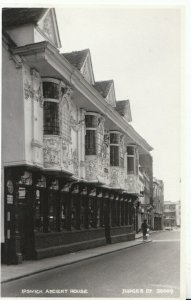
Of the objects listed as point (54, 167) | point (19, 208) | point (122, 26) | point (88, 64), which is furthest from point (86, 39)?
point (88, 64)

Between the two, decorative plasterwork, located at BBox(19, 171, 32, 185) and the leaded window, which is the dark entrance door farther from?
the leaded window

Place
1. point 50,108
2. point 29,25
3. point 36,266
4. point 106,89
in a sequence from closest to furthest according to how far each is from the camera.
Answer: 1. point 36,266
2. point 29,25
3. point 50,108
4. point 106,89

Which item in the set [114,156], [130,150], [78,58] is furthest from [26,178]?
[130,150]

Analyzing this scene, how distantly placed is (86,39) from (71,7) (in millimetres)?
1594

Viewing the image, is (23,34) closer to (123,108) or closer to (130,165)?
(123,108)

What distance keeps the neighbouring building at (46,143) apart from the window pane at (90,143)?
0.12 feet

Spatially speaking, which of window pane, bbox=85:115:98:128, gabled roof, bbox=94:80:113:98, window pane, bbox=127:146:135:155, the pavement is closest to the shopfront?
the pavement

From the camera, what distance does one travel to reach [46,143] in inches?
650

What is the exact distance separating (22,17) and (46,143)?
3.78 metres

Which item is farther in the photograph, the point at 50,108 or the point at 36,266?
the point at 50,108

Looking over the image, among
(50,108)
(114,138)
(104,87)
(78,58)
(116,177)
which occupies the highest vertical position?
(78,58)

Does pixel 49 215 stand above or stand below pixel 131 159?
below

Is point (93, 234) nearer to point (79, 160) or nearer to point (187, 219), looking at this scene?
point (79, 160)

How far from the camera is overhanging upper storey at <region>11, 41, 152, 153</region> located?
597 inches
